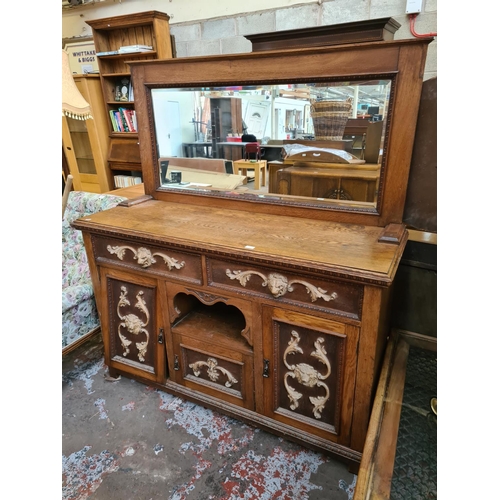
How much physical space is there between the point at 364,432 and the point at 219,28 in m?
2.78

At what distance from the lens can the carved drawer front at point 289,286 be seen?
1.01m

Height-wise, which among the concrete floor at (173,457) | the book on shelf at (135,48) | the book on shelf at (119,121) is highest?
the book on shelf at (135,48)

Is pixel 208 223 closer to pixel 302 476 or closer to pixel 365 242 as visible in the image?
pixel 365 242

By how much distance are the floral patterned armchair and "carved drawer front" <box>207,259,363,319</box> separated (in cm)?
92

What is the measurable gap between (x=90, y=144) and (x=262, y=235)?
9.65 feet

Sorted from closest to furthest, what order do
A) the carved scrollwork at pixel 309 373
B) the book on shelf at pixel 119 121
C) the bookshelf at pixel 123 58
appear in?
the carved scrollwork at pixel 309 373 → the bookshelf at pixel 123 58 → the book on shelf at pixel 119 121

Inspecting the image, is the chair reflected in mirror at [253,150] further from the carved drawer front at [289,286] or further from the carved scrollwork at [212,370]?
the carved scrollwork at [212,370]

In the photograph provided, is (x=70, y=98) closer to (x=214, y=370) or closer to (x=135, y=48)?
(x=214, y=370)

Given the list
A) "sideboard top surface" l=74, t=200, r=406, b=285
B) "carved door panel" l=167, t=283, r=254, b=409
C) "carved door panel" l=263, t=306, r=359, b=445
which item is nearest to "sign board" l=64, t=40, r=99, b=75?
"sideboard top surface" l=74, t=200, r=406, b=285

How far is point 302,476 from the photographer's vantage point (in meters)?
1.20

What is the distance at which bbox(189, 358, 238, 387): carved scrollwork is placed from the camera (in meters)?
1.35

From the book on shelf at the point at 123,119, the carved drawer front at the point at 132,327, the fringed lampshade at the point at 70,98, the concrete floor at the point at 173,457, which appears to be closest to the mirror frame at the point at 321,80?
the fringed lampshade at the point at 70,98

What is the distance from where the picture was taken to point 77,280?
197cm

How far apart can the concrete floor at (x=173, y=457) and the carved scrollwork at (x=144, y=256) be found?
2.15 ft
